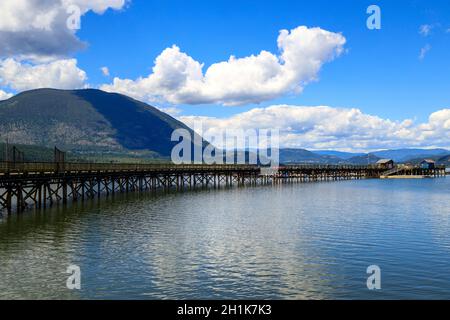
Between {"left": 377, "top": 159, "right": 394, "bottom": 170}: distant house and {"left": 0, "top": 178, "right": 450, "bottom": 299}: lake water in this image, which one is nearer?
{"left": 0, "top": 178, "right": 450, "bottom": 299}: lake water

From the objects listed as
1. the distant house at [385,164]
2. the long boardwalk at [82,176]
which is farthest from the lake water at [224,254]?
the distant house at [385,164]

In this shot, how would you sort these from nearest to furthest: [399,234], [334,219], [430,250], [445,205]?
[430,250], [399,234], [334,219], [445,205]

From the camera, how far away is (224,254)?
2939 cm

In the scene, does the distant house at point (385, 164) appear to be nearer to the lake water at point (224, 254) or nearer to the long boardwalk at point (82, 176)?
the long boardwalk at point (82, 176)

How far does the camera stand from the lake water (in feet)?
71.7

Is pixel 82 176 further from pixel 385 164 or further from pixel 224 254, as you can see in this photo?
pixel 385 164

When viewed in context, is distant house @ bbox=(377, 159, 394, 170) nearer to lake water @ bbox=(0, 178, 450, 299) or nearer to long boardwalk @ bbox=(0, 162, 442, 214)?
long boardwalk @ bbox=(0, 162, 442, 214)

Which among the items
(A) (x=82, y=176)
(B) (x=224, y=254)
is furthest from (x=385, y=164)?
(B) (x=224, y=254)

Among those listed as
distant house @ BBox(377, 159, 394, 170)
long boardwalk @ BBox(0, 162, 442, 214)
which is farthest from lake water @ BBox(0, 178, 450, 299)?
distant house @ BBox(377, 159, 394, 170)

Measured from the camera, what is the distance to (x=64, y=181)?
204 ft

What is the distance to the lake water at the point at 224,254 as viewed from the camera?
71.7 ft
